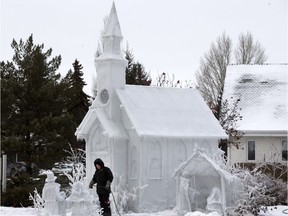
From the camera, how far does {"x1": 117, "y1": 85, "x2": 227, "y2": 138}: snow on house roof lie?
76.3ft

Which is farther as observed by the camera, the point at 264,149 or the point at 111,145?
the point at 264,149

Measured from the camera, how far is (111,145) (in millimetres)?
23062

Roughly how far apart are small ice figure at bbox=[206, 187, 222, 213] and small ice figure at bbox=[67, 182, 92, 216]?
470 cm

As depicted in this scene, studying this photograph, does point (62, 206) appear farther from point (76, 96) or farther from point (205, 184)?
point (76, 96)

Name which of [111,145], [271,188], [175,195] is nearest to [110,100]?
[111,145]

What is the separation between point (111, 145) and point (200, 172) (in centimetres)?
311

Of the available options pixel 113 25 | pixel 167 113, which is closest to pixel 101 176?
pixel 167 113

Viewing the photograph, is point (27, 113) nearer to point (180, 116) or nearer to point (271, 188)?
point (180, 116)

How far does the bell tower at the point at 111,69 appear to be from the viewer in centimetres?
2366

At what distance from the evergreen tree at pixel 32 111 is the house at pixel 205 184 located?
8285 mm

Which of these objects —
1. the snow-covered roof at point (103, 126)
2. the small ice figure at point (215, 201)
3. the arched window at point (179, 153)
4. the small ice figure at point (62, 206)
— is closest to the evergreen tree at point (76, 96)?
the snow-covered roof at point (103, 126)

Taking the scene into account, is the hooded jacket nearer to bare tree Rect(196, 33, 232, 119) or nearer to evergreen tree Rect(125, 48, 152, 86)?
evergreen tree Rect(125, 48, 152, 86)

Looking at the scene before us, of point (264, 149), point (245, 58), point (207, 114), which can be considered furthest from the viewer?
point (245, 58)

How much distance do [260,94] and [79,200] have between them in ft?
68.5
